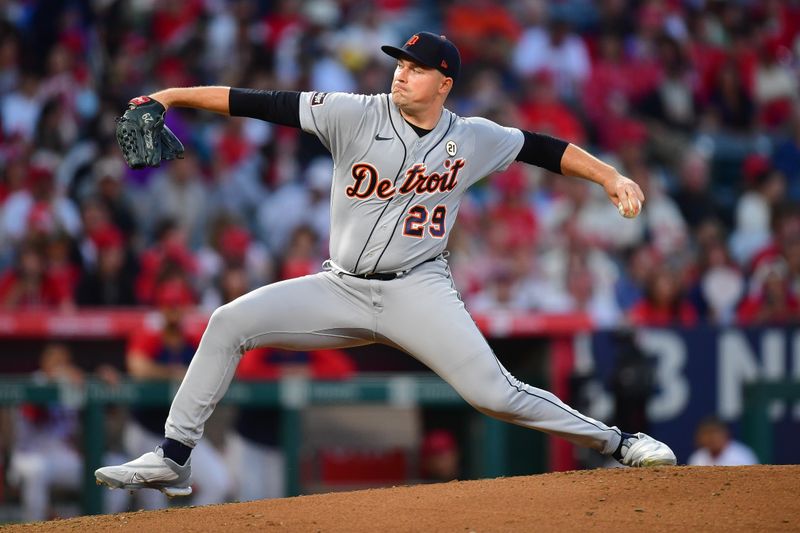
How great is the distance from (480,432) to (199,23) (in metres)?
5.16

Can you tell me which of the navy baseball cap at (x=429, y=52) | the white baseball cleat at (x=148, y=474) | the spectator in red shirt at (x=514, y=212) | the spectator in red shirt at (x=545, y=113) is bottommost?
the white baseball cleat at (x=148, y=474)

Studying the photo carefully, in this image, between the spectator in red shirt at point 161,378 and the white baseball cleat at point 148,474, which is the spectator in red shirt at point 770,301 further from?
the white baseball cleat at point 148,474

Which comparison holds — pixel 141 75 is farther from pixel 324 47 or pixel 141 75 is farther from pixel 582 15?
pixel 582 15

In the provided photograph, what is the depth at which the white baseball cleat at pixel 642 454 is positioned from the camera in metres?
5.38

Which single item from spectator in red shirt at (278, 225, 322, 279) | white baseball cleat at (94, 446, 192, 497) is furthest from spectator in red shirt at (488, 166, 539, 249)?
white baseball cleat at (94, 446, 192, 497)

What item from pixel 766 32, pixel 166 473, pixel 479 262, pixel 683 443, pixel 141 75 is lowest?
pixel 683 443

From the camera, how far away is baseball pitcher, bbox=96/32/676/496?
4.90m

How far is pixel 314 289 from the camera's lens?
5.02m

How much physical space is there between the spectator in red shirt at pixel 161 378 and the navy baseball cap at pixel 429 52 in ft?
12.0

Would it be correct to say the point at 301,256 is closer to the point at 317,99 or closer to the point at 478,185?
the point at 478,185

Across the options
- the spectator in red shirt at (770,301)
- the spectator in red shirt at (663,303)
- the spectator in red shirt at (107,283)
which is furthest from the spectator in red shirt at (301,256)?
the spectator in red shirt at (770,301)

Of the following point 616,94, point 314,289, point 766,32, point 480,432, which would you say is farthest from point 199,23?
point 314,289

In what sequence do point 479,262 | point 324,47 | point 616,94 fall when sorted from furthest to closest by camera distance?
point 616,94 → point 324,47 → point 479,262

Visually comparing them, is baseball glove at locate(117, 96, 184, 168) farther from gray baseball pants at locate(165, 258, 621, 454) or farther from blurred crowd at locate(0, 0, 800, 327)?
blurred crowd at locate(0, 0, 800, 327)
